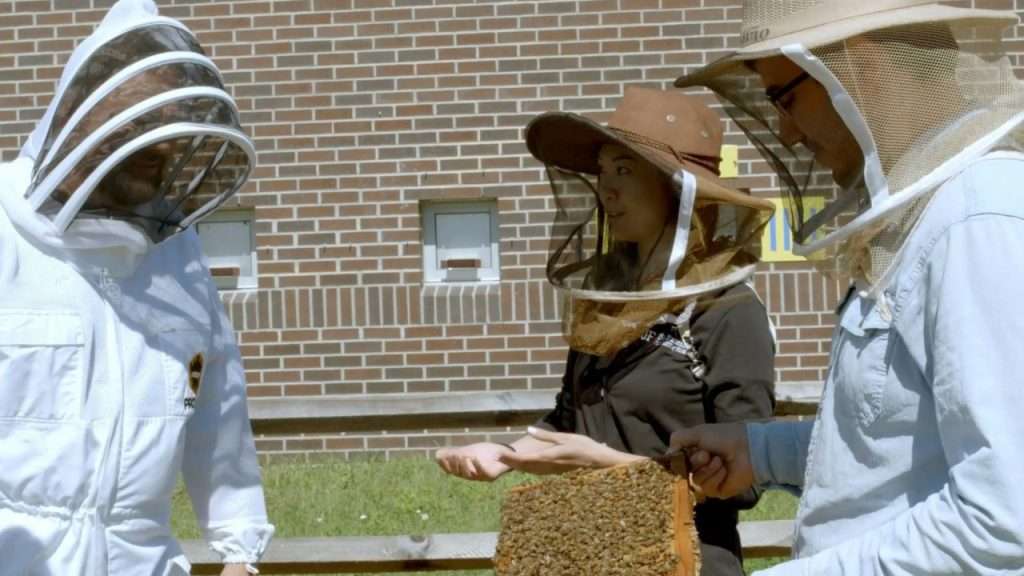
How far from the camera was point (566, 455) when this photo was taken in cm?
281

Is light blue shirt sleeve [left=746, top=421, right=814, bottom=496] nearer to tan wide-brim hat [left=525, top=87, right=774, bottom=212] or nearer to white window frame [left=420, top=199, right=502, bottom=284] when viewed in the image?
tan wide-brim hat [left=525, top=87, right=774, bottom=212]

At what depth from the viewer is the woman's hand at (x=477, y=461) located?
3158 mm

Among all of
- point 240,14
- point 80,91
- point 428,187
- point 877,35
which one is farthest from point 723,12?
point 877,35

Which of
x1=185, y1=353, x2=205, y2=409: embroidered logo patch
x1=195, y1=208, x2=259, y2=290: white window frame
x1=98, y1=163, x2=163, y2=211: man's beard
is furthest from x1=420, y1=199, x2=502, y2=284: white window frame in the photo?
x1=98, y1=163, x2=163, y2=211: man's beard

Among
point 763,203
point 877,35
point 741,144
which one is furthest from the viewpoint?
point 741,144

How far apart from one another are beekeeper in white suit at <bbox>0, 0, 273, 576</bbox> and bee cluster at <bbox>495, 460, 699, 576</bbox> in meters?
0.82

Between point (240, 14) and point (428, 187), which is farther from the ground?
point (240, 14)

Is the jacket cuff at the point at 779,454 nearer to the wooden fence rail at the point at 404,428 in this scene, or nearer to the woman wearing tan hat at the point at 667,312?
the woman wearing tan hat at the point at 667,312

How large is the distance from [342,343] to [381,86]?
1.45 m

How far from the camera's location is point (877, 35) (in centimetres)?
210

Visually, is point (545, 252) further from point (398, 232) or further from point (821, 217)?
point (821, 217)

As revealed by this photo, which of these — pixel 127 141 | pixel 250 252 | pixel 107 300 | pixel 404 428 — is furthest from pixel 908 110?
pixel 250 252

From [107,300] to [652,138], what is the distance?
1.36m

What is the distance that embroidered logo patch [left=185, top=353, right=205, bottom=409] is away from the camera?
316 cm
